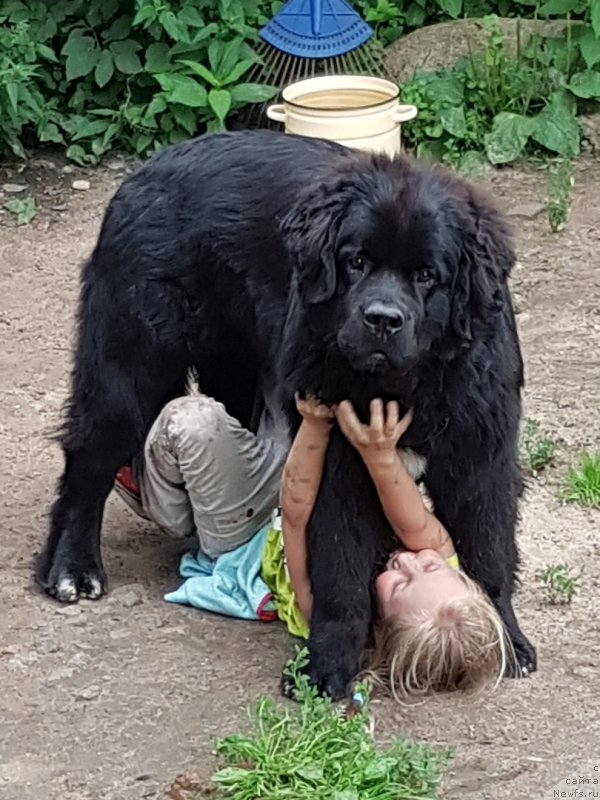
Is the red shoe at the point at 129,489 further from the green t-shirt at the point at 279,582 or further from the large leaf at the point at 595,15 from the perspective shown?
the large leaf at the point at 595,15

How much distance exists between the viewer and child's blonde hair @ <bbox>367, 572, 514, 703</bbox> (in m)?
3.49

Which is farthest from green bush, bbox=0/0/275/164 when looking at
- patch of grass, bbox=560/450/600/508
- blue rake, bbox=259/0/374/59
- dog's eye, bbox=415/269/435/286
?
dog's eye, bbox=415/269/435/286

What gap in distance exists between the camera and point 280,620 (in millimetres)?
4000

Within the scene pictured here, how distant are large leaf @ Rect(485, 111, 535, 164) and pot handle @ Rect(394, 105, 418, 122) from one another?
0.56m

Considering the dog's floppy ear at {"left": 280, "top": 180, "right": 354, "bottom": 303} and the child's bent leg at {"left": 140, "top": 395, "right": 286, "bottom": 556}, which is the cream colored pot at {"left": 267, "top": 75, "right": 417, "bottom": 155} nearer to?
the child's bent leg at {"left": 140, "top": 395, "right": 286, "bottom": 556}

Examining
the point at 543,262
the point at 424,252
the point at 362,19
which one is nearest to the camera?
the point at 424,252

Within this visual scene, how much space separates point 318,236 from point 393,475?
555mm

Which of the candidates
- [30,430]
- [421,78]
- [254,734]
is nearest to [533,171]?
[421,78]

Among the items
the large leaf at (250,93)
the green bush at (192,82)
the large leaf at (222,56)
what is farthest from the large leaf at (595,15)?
the large leaf at (222,56)

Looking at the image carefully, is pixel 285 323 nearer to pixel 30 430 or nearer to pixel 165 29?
pixel 30 430

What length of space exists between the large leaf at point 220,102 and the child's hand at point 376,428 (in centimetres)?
356

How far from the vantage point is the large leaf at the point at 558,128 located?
7.00 metres

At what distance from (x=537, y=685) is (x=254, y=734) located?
0.69 metres

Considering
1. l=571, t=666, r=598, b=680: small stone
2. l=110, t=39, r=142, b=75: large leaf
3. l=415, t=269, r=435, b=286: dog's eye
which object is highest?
l=415, t=269, r=435, b=286: dog's eye
